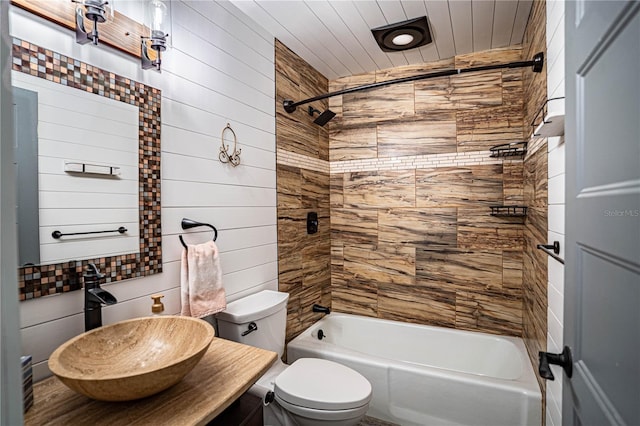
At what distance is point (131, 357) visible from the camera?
107 cm

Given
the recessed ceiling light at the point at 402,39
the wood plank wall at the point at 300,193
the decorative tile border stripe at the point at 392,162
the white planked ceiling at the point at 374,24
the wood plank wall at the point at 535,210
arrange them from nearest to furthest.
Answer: the wood plank wall at the point at 535,210
the white planked ceiling at the point at 374,24
the recessed ceiling light at the point at 402,39
the wood plank wall at the point at 300,193
the decorative tile border stripe at the point at 392,162

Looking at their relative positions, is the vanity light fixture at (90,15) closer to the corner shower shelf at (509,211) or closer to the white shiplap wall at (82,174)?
the white shiplap wall at (82,174)

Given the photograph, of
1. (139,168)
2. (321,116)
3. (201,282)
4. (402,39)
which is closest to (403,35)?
(402,39)

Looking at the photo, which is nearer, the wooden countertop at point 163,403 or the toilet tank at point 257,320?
the wooden countertop at point 163,403

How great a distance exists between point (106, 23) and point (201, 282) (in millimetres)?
1151

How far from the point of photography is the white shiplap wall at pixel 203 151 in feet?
3.63

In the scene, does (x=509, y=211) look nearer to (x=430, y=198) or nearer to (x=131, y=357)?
(x=430, y=198)

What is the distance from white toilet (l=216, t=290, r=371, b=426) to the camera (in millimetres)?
1558

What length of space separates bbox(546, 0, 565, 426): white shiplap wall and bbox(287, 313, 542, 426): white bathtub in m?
0.25

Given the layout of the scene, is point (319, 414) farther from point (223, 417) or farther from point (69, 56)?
point (69, 56)

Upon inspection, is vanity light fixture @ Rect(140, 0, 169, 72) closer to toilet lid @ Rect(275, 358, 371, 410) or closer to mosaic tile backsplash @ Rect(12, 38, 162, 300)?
mosaic tile backsplash @ Rect(12, 38, 162, 300)

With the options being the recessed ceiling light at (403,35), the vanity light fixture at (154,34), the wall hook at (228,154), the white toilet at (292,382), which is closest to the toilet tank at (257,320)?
the white toilet at (292,382)

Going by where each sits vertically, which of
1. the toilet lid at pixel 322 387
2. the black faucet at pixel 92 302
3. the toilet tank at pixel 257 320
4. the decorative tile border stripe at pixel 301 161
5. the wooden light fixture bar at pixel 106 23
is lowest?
the toilet lid at pixel 322 387

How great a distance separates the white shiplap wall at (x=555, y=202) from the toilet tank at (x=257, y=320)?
1383 millimetres
